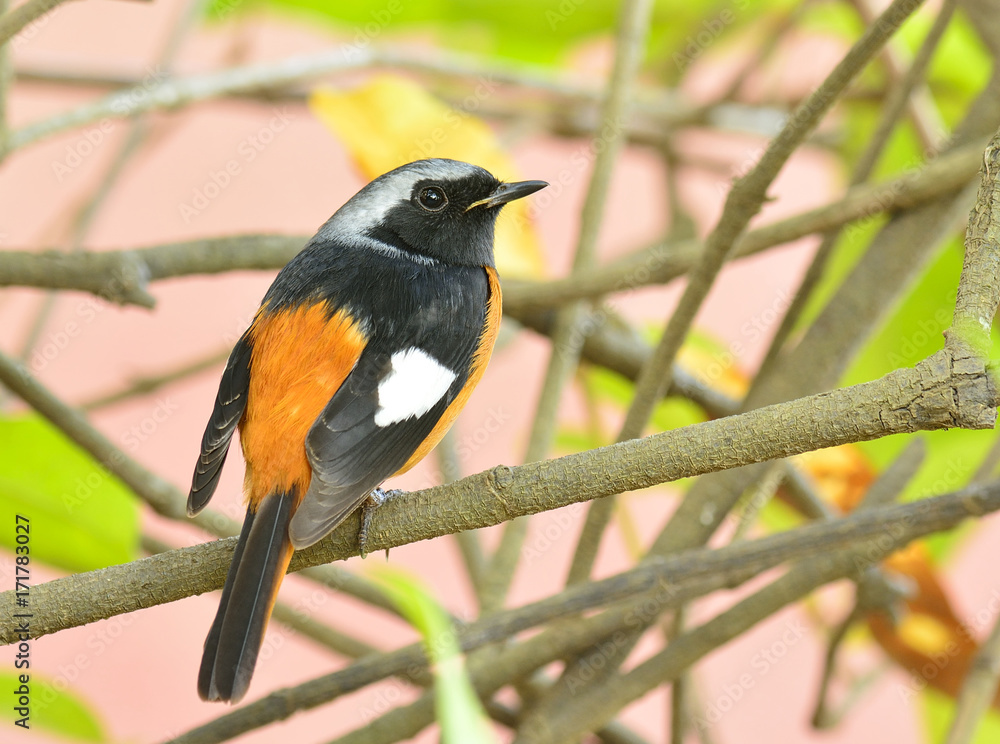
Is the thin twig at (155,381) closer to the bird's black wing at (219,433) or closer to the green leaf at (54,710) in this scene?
the green leaf at (54,710)

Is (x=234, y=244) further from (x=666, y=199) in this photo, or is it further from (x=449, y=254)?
(x=666, y=199)

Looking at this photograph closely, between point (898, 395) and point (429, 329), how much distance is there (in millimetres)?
765

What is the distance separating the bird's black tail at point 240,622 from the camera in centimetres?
113

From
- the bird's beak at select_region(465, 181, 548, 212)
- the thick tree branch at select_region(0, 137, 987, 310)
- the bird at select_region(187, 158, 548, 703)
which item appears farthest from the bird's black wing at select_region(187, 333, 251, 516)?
the bird's beak at select_region(465, 181, 548, 212)

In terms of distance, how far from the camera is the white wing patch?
52.8 inches

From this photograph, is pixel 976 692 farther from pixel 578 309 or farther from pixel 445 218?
pixel 445 218

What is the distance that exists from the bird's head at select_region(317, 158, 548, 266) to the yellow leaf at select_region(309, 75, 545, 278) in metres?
0.18

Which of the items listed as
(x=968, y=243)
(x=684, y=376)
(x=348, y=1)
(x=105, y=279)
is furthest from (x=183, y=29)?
(x=968, y=243)

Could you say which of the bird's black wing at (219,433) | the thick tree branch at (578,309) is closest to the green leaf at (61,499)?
the bird's black wing at (219,433)

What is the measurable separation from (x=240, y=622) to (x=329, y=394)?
0.35 meters

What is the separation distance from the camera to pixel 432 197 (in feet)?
5.71

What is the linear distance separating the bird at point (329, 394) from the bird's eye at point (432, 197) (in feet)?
0.30

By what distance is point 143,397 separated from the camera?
2527 millimetres

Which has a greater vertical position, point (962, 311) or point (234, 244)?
point (234, 244)
